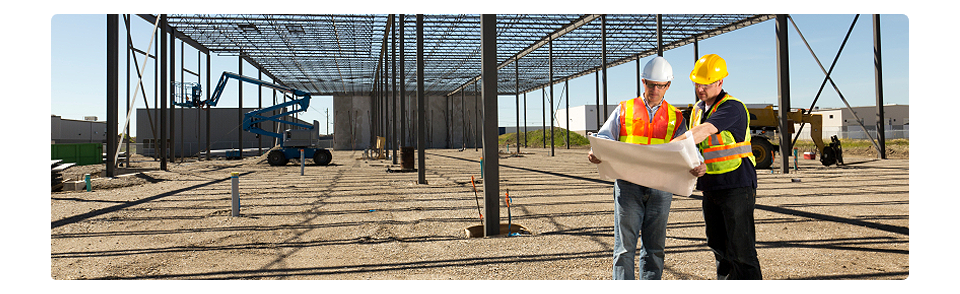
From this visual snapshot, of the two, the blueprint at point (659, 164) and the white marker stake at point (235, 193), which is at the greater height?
the blueprint at point (659, 164)

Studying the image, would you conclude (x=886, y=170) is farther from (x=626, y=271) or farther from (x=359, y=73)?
(x=359, y=73)

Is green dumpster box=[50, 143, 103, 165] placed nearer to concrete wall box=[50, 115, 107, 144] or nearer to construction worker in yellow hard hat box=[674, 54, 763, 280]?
concrete wall box=[50, 115, 107, 144]

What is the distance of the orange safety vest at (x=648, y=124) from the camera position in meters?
3.29

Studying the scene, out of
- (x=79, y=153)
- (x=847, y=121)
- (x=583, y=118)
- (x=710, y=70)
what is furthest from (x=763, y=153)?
(x=583, y=118)

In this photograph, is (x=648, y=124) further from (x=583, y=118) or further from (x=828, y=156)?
(x=583, y=118)

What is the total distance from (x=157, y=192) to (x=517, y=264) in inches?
389

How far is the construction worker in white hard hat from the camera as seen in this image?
3.25 meters

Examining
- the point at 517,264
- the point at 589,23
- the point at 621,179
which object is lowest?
the point at 517,264

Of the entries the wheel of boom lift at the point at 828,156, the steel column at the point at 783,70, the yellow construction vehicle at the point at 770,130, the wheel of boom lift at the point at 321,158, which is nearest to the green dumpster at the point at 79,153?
the wheel of boom lift at the point at 321,158

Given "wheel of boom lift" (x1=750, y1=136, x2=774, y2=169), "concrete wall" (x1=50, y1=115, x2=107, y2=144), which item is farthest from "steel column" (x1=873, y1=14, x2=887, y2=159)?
"concrete wall" (x1=50, y1=115, x2=107, y2=144)

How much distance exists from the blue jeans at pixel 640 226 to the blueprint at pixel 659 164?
10 centimetres

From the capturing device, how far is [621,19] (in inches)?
887

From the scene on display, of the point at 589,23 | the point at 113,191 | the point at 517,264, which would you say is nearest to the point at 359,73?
the point at 589,23

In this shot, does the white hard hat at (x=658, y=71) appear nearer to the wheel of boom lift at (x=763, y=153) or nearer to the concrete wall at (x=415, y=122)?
the wheel of boom lift at (x=763, y=153)
